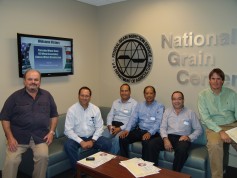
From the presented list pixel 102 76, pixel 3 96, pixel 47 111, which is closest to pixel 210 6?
pixel 102 76

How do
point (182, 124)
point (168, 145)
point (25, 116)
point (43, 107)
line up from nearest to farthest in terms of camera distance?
1. point (25, 116)
2. point (43, 107)
3. point (168, 145)
4. point (182, 124)

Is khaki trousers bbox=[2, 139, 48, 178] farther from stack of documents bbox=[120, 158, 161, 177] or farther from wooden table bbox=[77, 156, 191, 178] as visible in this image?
stack of documents bbox=[120, 158, 161, 177]

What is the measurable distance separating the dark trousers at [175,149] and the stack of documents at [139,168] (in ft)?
1.90

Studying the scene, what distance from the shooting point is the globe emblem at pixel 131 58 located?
426 centimetres

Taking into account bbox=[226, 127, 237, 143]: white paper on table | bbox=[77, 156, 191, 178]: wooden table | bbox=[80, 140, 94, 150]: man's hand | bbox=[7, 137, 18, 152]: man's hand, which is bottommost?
bbox=[77, 156, 191, 178]: wooden table

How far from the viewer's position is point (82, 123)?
3.38 metres

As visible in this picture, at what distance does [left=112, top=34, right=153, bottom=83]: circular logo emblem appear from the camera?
4.22 meters

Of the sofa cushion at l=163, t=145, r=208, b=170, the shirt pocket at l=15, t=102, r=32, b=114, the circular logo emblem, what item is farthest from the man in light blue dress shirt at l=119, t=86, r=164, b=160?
A: the shirt pocket at l=15, t=102, r=32, b=114

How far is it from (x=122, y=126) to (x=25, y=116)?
1.57m

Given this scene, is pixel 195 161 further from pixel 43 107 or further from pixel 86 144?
pixel 43 107

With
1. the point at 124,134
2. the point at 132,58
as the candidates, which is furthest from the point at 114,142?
the point at 132,58

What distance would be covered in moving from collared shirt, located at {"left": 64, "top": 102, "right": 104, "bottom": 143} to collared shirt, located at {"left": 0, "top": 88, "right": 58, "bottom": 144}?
17.5 inches

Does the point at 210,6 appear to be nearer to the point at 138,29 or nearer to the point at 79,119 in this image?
the point at 138,29

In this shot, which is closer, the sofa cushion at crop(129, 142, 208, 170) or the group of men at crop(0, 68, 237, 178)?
the group of men at crop(0, 68, 237, 178)
